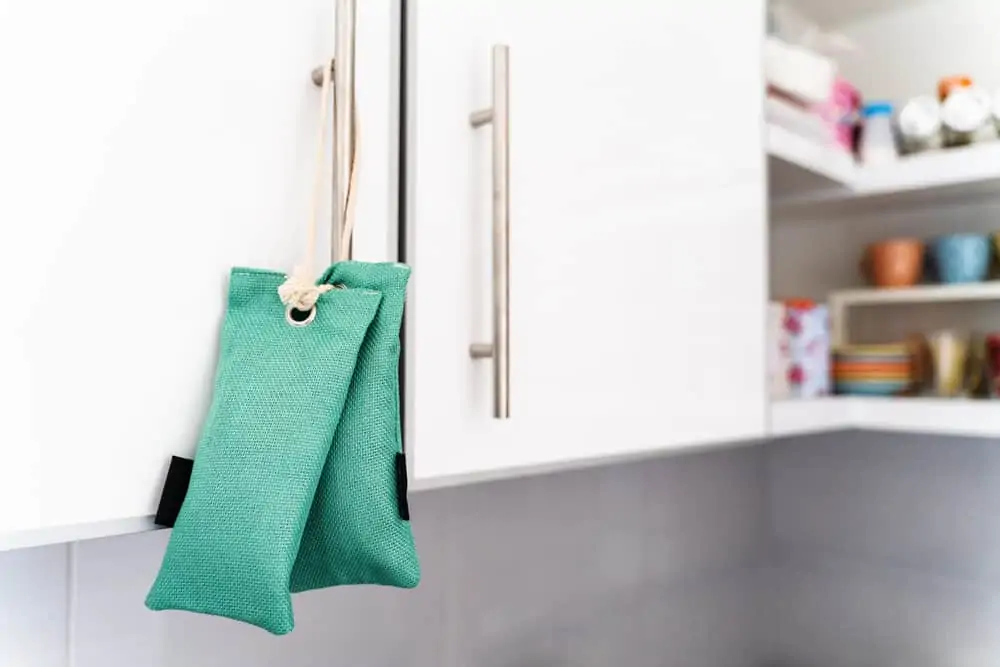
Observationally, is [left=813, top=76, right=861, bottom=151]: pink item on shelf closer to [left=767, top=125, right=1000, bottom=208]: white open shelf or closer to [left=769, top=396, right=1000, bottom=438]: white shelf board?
[left=767, top=125, right=1000, bottom=208]: white open shelf

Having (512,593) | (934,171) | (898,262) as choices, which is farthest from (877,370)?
Answer: (512,593)

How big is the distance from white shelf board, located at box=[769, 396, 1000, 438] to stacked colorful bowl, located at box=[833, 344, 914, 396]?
38mm

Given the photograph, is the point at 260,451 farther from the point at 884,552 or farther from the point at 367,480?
the point at 884,552

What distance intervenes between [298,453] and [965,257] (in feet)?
3.76

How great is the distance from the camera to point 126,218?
47cm

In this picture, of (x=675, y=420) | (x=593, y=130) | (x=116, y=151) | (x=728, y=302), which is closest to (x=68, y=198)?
(x=116, y=151)

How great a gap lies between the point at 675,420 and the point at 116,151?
0.57 metres

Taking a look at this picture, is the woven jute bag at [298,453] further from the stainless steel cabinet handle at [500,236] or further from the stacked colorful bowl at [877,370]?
the stacked colorful bowl at [877,370]

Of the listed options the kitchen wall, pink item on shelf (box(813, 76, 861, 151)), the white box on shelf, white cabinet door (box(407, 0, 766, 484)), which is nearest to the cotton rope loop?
white cabinet door (box(407, 0, 766, 484))

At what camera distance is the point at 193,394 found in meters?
0.50

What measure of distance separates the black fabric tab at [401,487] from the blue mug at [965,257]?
107cm

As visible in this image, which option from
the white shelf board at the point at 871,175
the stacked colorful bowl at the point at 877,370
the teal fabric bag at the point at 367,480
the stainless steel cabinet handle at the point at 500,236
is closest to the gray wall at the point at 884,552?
the stacked colorful bowl at the point at 877,370

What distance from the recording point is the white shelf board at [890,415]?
1067 millimetres

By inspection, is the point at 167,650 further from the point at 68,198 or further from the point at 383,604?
the point at 68,198
